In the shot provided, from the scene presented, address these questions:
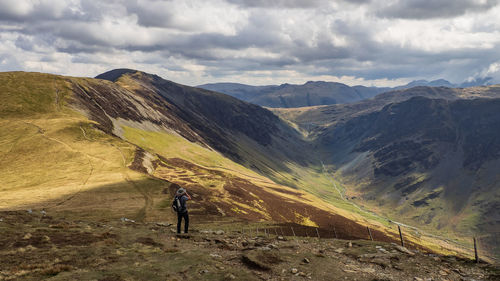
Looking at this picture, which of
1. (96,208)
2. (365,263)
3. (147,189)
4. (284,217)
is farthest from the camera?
(284,217)

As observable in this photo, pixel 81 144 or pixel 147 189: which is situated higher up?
pixel 81 144

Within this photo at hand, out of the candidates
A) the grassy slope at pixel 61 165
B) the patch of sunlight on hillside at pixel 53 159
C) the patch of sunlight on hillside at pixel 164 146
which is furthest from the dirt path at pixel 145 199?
the patch of sunlight on hillside at pixel 164 146

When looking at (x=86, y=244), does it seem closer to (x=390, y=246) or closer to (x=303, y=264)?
(x=303, y=264)

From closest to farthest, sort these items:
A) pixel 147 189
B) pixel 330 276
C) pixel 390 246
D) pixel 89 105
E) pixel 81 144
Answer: pixel 330 276 → pixel 390 246 → pixel 147 189 → pixel 81 144 → pixel 89 105

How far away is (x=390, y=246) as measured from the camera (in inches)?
1220

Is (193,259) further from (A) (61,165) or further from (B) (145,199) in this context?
(A) (61,165)

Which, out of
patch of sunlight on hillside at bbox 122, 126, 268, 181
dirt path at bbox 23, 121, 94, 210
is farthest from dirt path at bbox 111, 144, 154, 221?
patch of sunlight on hillside at bbox 122, 126, 268, 181

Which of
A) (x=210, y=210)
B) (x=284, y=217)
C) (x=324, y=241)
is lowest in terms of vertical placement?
(x=284, y=217)

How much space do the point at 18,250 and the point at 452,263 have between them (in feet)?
109

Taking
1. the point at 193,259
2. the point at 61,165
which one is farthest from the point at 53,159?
the point at 193,259

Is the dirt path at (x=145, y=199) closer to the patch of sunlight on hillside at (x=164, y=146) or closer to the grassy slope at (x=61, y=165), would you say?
the grassy slope at (x=61, y=165)

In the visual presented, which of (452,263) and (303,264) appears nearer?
(303,264)

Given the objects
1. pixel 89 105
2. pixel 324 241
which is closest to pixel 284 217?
pixel 324 241

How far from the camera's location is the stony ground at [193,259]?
19.0m
